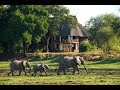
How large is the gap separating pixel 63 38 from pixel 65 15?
2.43ft

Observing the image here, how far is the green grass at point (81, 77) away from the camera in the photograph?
11734 mm

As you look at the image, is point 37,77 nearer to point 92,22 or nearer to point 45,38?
point 45,38

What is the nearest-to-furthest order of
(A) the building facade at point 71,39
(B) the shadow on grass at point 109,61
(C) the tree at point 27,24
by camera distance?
(C) the tree at point 27,24, (B) the shadow on grass at point 109,61, (A) the building facade at point 71,39

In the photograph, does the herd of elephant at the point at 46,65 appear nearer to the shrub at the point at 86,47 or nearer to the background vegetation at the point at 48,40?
the background vegetation at the point at 48,40

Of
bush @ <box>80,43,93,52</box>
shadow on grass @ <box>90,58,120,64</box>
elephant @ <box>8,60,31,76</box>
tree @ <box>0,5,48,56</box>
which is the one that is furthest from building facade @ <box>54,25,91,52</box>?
elephant @ <box>8,60,31,76</box>

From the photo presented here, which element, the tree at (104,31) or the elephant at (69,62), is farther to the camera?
the elephant at (69,62)

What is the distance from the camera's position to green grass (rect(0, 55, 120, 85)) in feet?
38.5

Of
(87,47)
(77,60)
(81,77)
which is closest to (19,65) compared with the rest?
(77,60)

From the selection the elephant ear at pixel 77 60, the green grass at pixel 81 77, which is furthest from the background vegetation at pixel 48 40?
the elephant ear at pixel 77 60

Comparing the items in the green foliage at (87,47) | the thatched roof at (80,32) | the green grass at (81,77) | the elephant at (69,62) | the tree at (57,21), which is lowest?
the green grass at (81,77)

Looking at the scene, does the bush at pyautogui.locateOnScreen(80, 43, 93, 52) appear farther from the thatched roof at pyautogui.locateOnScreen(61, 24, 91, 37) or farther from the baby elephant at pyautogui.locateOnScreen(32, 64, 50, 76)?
the baby elephant at pyautogui.locateOnScreen(32, 64, 50, 76)

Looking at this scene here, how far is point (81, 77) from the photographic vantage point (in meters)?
12.6
